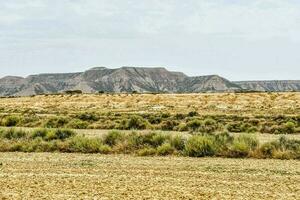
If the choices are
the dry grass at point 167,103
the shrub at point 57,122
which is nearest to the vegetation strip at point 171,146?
the shrub at point 57,122

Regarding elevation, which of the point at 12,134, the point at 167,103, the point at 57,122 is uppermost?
the point at 12,134

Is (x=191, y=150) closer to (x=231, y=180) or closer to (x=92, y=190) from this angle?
(x=231, y=180)

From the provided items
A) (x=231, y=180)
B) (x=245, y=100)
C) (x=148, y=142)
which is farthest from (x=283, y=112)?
(x=231, y=180)

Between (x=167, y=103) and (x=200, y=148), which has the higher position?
(x=200, y=148)

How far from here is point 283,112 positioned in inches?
2751

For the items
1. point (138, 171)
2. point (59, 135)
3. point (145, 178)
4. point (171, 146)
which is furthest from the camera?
point (59, 135)

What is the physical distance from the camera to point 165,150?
23.8m

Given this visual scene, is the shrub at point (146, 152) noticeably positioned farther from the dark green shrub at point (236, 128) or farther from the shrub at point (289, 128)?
the shrub at point (289, 128)

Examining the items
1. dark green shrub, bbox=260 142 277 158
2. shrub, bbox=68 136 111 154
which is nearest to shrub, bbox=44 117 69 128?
shrub, bbox=68 136 111 154

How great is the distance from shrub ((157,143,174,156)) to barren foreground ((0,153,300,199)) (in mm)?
1653

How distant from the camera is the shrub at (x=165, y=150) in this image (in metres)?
23.8

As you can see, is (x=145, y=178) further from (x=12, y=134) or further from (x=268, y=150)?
(x=12, y=134)

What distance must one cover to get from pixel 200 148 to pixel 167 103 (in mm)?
65440

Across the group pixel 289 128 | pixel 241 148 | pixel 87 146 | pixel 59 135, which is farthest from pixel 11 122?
pixel 241 148
